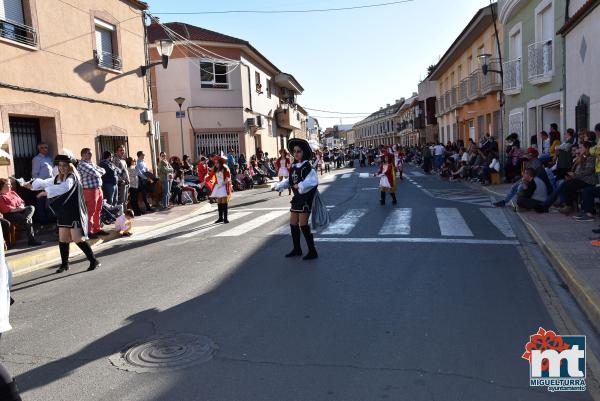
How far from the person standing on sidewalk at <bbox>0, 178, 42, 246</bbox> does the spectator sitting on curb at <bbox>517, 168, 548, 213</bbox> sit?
972cm

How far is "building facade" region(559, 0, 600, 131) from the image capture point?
11.7 meters

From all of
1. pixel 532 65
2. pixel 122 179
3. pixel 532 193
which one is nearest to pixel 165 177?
pixel 122 179

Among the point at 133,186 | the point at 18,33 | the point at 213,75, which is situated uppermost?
the point at 213,75

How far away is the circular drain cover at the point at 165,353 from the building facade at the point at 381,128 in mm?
80880

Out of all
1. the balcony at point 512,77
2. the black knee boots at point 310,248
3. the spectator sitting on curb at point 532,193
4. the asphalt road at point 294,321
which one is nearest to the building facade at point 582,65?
the spectator sitting on curb at point 532,193

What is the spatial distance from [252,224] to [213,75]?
15905 millimetres

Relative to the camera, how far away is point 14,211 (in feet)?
30.9

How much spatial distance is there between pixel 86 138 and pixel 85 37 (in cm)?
261

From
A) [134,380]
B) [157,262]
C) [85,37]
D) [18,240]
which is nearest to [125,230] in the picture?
[18,240]

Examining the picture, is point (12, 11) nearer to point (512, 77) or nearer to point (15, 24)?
point (15, 24)

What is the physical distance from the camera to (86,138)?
13.1m

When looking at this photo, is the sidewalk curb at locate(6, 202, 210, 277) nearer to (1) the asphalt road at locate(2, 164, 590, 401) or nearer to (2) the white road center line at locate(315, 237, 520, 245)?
(1) the asphalt road at locate(2, 164, 590, 401)

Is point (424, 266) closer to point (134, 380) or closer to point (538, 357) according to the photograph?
point (538, 357)

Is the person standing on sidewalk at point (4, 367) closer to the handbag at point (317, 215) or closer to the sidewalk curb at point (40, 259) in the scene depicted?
the handbag at point (317, 215)
